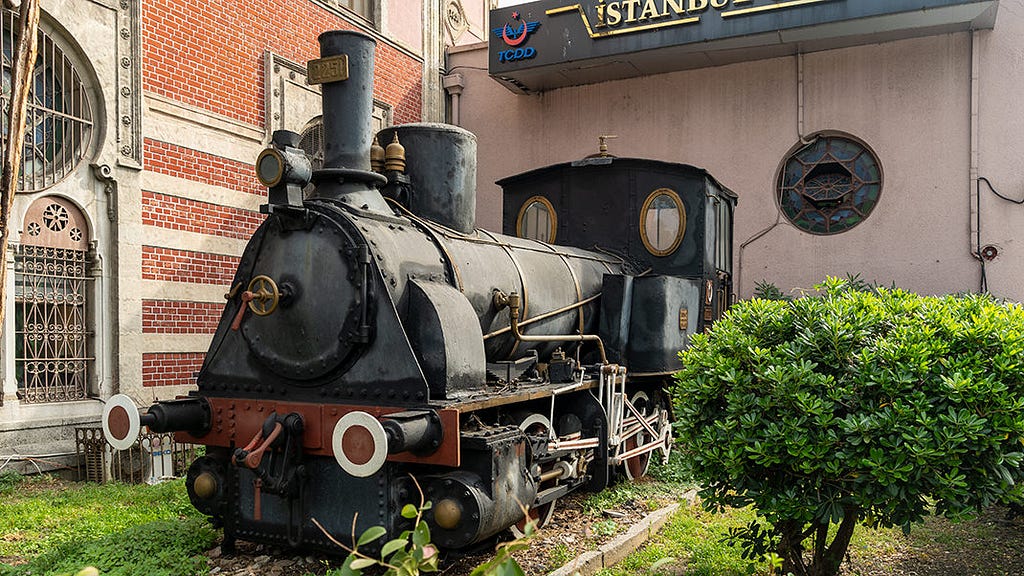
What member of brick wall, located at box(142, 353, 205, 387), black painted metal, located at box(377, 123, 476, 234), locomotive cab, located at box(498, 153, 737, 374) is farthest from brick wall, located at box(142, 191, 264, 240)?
black painted metal, located at box(377, 123, 476, 234)

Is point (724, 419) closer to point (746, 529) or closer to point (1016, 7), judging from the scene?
point (746, 529)

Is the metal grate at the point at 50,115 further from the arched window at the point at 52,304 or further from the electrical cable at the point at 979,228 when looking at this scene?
the electrical cable at the point at 979,228

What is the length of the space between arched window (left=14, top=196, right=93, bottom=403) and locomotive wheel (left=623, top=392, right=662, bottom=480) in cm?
535

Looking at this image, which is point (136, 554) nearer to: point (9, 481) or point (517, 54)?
point (9, 481)

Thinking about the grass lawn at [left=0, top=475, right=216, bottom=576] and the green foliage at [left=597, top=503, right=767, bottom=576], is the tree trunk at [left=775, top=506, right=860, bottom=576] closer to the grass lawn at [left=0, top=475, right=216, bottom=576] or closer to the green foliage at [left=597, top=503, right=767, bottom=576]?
the green foliage at [left=597, top=503, right=767, bottom=576]

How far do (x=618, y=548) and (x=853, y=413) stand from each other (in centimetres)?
182

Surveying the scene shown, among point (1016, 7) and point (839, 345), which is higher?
point (1016, 7)

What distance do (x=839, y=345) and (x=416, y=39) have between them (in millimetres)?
10978

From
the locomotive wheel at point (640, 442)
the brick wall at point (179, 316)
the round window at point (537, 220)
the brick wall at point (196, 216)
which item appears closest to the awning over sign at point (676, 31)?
the round window at point (537, 220)

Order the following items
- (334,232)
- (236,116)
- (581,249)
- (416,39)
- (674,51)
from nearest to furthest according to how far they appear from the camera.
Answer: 1. (334,232)
2. (581,249)
3. (236,116)
4. (674,51)
5. (416,39)

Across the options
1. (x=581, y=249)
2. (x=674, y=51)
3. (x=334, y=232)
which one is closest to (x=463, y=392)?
(x=334, y=232)

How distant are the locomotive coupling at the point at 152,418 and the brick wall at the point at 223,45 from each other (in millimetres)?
5174

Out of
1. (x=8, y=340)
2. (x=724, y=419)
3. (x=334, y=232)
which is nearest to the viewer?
(x=724, y=419)

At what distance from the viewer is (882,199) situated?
471 inches
